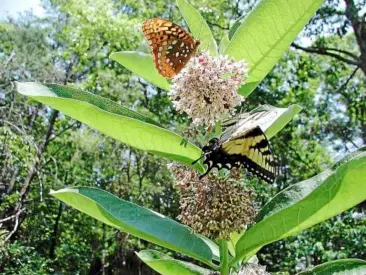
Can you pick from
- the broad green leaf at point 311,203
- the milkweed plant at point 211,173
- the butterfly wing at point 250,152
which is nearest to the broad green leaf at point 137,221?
the milkweed plant at point 211,173

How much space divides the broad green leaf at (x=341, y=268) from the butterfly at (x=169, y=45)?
681mm

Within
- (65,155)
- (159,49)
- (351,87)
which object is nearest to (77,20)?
(65,155)

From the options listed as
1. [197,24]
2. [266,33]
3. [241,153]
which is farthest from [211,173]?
[197,24]

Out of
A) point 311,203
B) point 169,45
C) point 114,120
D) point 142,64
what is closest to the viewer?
point 311,203

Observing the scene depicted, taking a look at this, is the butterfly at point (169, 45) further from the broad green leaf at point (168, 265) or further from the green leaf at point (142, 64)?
the broad green leaf at point (168, 265)

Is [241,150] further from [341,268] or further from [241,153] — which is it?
[341,268]

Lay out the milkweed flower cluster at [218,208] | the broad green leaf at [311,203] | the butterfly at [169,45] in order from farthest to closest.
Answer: the butterfly at [169,45]
the milkweed flower cluster at [218,208]
the broad green leaf at [311,203]

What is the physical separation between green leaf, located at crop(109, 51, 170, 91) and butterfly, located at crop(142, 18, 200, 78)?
5cm

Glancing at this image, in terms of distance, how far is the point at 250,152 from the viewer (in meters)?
1.45

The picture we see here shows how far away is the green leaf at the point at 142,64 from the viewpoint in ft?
5.65

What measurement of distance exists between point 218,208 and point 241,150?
18 centimetres

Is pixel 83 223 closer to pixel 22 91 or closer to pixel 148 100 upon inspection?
pixel 148 100

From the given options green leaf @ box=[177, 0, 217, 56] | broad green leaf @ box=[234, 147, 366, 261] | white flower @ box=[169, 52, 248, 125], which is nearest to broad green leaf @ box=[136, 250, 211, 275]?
broad green leaf @ box=[234, 147, 366, 261]

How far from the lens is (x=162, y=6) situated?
1583 cm
